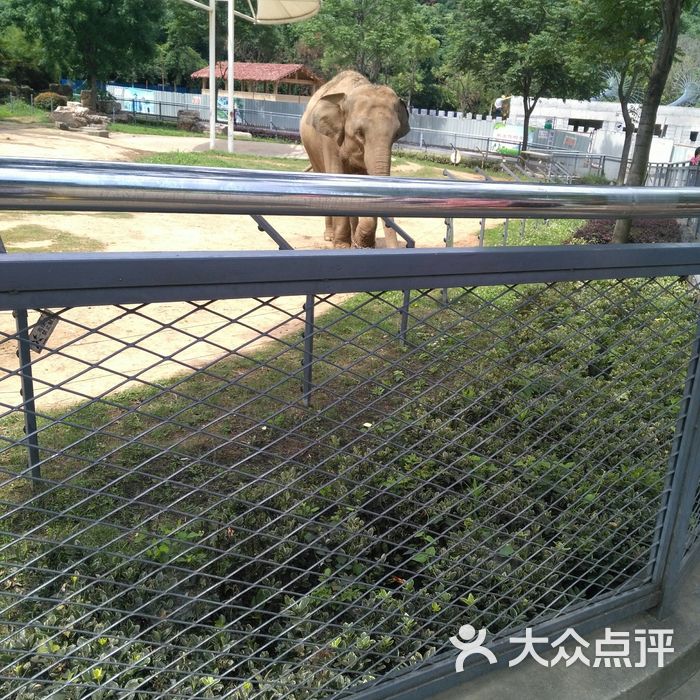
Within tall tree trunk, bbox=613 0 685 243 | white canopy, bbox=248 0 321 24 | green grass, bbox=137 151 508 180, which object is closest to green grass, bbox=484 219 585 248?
tall tree trunk, bbox=613 0 685 243

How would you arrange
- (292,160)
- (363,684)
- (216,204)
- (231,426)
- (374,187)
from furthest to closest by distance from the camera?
(292,160)
(231,426)
(363,684)
(374,187)
(216,204)

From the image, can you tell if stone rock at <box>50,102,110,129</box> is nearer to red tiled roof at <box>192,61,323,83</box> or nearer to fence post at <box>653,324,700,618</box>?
red tiled roof at <box>192,61,323,83</box>

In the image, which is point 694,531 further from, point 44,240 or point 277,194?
point 44,240

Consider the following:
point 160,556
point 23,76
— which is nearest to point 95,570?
point 160,556

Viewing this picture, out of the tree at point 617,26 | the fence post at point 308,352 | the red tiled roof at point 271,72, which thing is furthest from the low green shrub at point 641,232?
the red tiled roof at point 271,72

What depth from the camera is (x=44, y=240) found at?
9.22 metres

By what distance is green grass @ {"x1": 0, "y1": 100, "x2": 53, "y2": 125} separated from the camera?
27766mm

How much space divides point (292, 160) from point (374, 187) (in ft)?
72.3

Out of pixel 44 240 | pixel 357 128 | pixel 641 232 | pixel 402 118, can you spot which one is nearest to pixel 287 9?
pixel 402 118

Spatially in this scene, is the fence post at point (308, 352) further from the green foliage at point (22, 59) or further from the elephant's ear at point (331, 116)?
the green foliage at point (22, 59)

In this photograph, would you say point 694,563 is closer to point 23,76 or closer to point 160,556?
point 160,556

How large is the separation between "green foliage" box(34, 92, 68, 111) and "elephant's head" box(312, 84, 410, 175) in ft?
91.1

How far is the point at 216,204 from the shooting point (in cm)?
116

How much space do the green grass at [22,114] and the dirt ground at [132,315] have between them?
6489 mm
